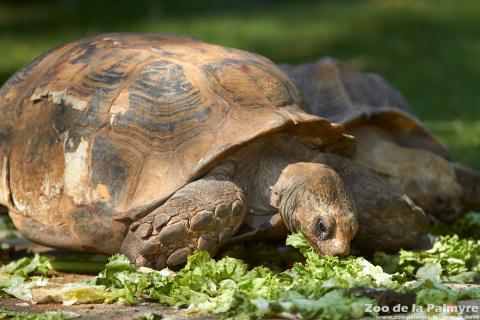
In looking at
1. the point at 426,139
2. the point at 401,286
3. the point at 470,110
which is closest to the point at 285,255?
the point at 401,286

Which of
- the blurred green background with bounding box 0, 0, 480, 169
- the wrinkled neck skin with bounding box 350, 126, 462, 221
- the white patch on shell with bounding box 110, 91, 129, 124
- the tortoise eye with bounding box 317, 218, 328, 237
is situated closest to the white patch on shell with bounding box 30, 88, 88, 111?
the white patch on shell with bounding box 110, 91, 129, 124

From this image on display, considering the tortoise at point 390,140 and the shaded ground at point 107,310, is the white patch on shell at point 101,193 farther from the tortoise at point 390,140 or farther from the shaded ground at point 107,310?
the tortoise at point 390,140

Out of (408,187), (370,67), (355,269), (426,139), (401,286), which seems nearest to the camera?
(401,286)

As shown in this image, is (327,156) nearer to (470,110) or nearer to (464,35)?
(470,110)

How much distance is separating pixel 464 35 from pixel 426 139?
7.67 metres

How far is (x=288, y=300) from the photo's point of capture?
3.68 meters

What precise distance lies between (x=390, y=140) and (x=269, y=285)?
7.61 ft

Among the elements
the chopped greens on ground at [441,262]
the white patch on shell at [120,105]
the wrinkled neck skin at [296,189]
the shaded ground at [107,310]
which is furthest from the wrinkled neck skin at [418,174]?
the shaded ground at [107,310]

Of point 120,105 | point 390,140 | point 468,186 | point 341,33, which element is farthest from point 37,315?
point 341,33

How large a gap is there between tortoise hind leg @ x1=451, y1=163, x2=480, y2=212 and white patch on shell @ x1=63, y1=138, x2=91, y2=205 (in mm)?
2436

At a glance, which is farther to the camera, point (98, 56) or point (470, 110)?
point (470, 110)

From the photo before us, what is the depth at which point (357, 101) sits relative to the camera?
605 cm

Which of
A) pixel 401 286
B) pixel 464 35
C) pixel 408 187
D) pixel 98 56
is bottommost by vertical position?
pixel 464 35

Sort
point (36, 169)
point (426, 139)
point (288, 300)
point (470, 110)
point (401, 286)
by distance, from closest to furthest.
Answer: point (288, 300) → point (401, 286) → point (36, 169) → point (426, 139) → point (470, 110)
